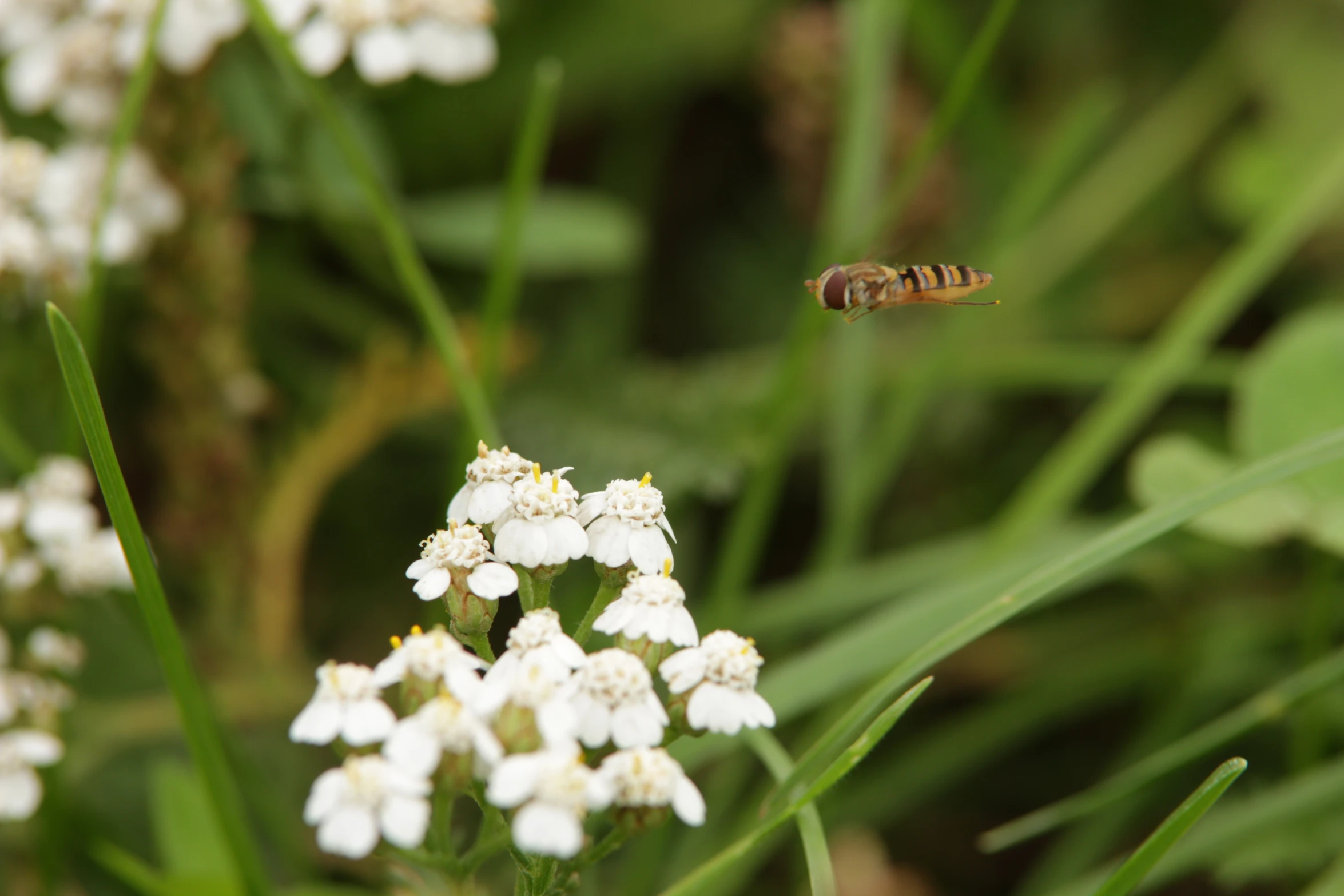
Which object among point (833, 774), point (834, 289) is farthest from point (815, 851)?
point (834, 289)

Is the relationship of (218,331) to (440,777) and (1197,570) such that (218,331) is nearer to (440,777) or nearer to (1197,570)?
(440,777)

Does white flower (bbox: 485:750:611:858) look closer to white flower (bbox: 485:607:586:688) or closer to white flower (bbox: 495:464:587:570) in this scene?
white flower (bbox: 485:607:586:688)

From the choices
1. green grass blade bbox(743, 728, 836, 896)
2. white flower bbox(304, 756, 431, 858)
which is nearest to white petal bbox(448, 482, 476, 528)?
white flower bbox(304, 756, 431, 858)

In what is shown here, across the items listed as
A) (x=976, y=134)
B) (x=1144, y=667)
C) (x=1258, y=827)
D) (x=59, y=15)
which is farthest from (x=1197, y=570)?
(x=59, y=15)

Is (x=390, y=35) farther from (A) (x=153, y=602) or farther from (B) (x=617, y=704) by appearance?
(B) (x=617, y=704)

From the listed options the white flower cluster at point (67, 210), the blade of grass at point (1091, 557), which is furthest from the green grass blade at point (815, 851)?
the white flower cluster at point (67, 210)

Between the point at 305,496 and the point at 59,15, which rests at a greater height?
the point at 59,15
